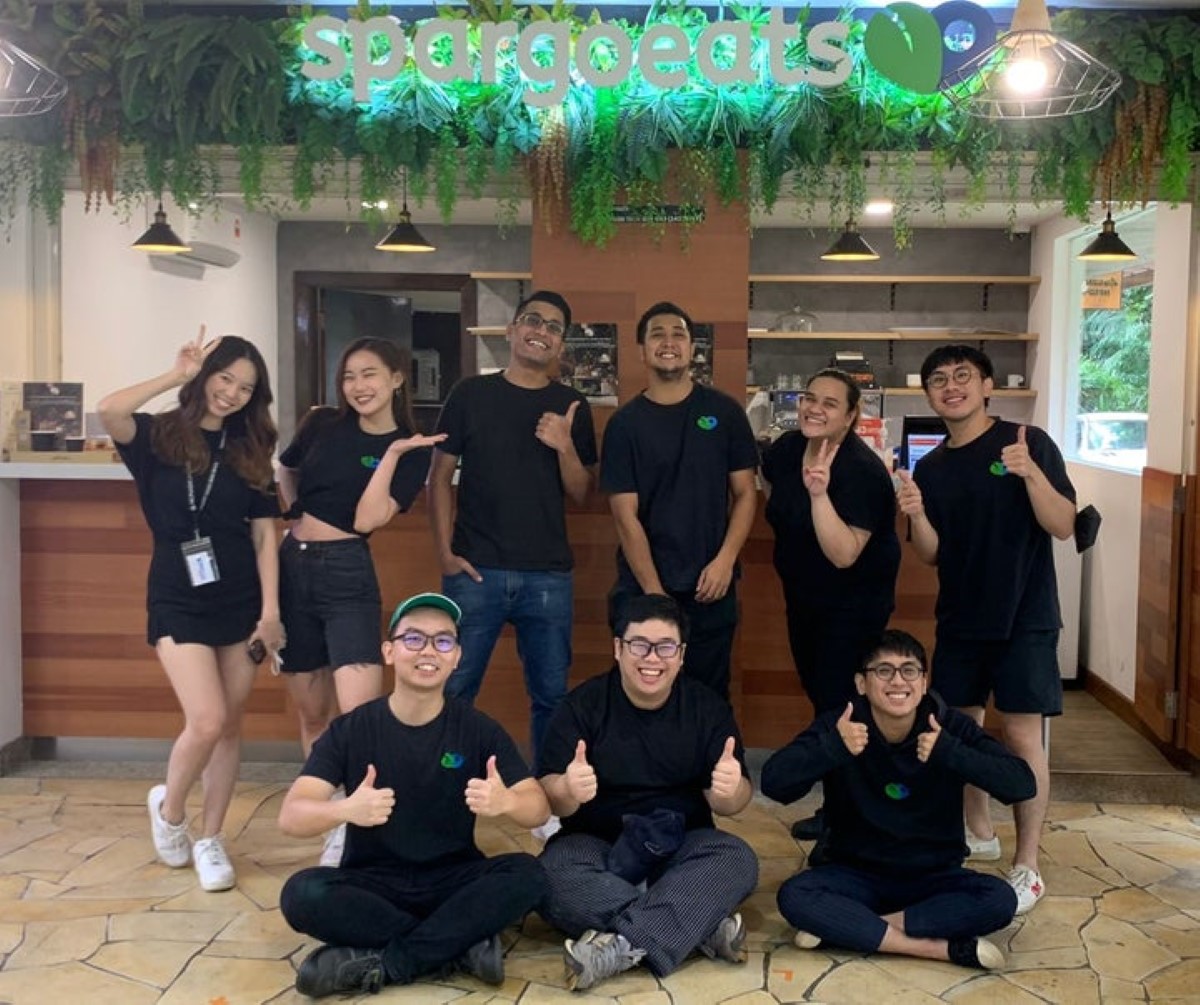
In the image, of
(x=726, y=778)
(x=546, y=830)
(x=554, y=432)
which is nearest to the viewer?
(x=726, y=778)

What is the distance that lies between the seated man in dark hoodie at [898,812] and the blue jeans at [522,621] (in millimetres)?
840

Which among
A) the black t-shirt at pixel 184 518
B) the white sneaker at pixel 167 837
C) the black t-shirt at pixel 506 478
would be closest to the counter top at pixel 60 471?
the black t-shirt at pixel 184 518

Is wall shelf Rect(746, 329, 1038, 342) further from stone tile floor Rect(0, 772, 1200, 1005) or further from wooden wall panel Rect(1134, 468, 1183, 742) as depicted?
stone tile floor Rect(0, 772, 1200, 1005)

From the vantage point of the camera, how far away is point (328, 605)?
324 centimetres

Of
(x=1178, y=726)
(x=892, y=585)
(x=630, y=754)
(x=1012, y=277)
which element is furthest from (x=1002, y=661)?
(x=1012, y=277)

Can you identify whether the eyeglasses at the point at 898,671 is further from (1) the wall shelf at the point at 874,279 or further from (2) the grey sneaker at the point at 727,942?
(1) the wall shelf at the point at 874,279

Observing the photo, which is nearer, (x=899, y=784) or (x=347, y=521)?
(x=899, y=784)

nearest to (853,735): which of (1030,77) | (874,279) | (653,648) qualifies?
(653,648)

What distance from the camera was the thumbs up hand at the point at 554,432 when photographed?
3.43 metres

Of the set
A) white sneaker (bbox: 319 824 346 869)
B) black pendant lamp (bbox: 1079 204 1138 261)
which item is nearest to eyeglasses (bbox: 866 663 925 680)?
white sneaker (bbox: 319 824 346 869)

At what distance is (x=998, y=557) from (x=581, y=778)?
130cm

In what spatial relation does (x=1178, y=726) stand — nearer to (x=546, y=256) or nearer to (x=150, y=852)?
(x=546, y=256)

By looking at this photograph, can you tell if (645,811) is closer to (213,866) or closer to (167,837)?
(213,866)

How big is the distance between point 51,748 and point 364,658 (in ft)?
6.03
